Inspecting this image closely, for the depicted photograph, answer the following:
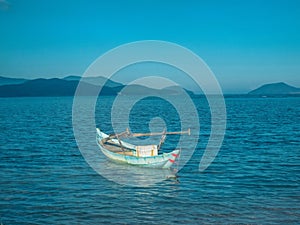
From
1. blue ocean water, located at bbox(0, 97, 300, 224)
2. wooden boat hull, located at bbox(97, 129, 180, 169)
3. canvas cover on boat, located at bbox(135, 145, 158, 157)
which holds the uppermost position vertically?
canvas cover on boat, located at bbox(135, 145, 158, 157)

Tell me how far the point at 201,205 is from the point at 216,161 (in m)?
14.3

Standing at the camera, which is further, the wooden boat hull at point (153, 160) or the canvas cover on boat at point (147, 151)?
the canvas cover on boat at point (147, 151)

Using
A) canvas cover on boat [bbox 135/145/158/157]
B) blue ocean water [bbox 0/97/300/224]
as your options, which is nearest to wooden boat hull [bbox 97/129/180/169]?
canvas cover on boat [bbox 135/145/158/157]

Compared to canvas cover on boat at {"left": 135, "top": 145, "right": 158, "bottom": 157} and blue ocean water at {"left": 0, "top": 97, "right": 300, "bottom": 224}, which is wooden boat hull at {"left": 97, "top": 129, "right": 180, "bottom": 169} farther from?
blue ocean water at {"left": 0, "top": 97, "right": 300, "bottom": 224}

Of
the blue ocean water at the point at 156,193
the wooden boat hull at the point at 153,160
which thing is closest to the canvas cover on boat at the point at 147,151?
the wooden boat hull at the point at 153,160

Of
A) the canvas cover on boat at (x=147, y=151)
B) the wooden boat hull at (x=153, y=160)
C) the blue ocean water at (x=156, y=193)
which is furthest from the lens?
the canvas cover on boat at (x=147, y=151)

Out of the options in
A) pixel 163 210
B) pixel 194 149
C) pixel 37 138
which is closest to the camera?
pixel 163 210

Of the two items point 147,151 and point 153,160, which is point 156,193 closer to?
point 153,160

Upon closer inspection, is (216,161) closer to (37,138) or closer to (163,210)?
(163,210)

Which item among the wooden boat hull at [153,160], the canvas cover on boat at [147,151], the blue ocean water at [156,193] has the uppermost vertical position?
the canvas cover on boat at [147,151]

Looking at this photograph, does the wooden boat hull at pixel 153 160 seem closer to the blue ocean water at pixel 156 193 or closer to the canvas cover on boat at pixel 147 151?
the canvas cover on boat at pixel 147 151

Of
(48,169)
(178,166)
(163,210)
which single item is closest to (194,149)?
(178,166)

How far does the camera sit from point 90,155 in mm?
41469

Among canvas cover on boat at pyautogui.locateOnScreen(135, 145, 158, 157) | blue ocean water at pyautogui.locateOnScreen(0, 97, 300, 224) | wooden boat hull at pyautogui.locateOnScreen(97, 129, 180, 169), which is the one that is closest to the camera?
blue ocean water at pyautogui.locateOnScreen(0, 97, 300, 224)
